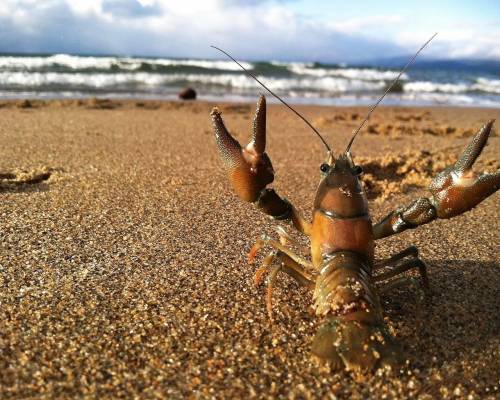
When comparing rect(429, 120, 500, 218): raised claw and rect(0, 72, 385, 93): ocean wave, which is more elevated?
rect(429, 120, 500, 218): raised claw

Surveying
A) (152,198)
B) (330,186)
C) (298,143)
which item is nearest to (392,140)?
(298,143)

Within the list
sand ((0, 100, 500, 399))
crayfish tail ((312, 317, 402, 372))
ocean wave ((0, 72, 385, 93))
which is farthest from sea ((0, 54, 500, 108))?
crayfish tail ((312, 317, 402, 372))

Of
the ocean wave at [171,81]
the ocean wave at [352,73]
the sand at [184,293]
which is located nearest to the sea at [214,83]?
the ocean wave at [171,81]

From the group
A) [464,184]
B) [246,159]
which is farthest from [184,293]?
[464,184]

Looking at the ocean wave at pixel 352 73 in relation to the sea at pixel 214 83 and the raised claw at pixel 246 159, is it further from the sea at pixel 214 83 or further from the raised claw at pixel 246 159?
the raised claw at pixel 246 159

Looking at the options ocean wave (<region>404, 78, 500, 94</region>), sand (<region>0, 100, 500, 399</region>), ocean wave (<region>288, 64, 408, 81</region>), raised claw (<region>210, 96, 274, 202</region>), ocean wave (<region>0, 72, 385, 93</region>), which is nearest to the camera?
sand (<region>0, 100, 500, 399</region>)

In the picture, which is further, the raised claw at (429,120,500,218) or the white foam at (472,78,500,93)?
the white foam at (472,78,500,93)

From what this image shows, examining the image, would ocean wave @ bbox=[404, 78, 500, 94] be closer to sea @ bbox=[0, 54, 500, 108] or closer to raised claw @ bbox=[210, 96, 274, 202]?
sea @ bbox=[0, 54, 500, 108]

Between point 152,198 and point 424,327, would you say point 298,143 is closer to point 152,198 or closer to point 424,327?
point 152,198
